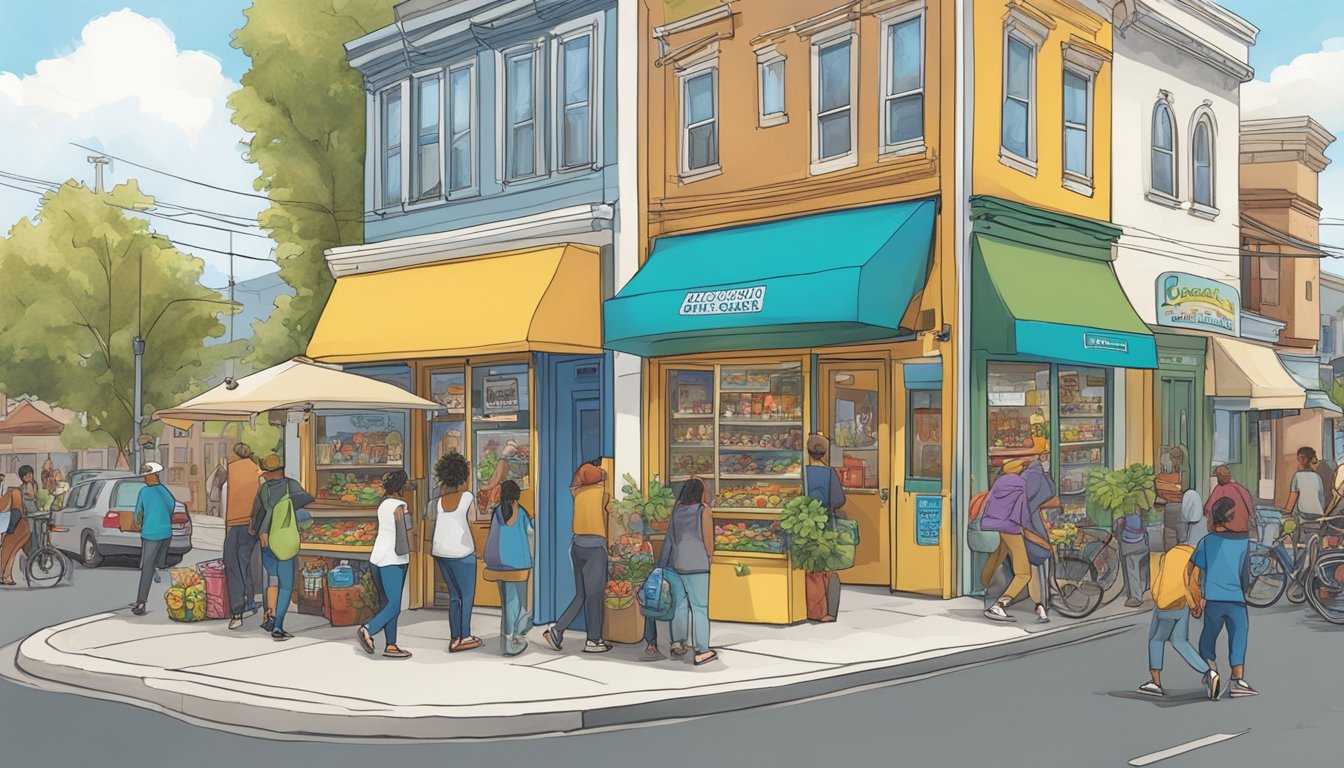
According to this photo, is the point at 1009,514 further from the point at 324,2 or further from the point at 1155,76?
the point at 324,2

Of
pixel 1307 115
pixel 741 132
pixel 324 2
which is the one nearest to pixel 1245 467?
pixel 1307 115

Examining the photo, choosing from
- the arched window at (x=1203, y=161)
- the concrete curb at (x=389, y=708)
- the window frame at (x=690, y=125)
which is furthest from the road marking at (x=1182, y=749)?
the arched window at (x=1203, y=161)

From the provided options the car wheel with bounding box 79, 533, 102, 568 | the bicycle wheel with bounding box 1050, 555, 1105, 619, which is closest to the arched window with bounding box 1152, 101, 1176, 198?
the bicycle wheel with bounding box 1050, 555, 1105, 619

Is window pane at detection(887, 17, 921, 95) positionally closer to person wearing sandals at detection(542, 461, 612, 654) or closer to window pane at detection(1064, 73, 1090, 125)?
window pane at detection(1064, 73, 1090, 125)

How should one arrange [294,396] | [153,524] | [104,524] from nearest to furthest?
1. [294,396]
2. [153,524]
3. [104,524]

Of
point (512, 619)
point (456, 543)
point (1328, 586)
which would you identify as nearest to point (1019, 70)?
point (1328, 586)

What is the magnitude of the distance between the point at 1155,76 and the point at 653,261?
8568 mm

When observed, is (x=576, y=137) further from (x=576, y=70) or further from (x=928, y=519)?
(x=928, y=519)

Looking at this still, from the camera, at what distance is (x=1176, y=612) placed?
389 inches

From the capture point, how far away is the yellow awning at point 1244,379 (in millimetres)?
20344

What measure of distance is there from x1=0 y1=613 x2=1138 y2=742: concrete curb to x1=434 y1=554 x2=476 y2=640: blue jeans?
2.37 meters

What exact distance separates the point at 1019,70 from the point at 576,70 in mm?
6024

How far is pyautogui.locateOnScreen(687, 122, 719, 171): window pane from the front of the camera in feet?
56.3

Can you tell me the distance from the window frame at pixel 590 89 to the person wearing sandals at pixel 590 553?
6587 millimetres
